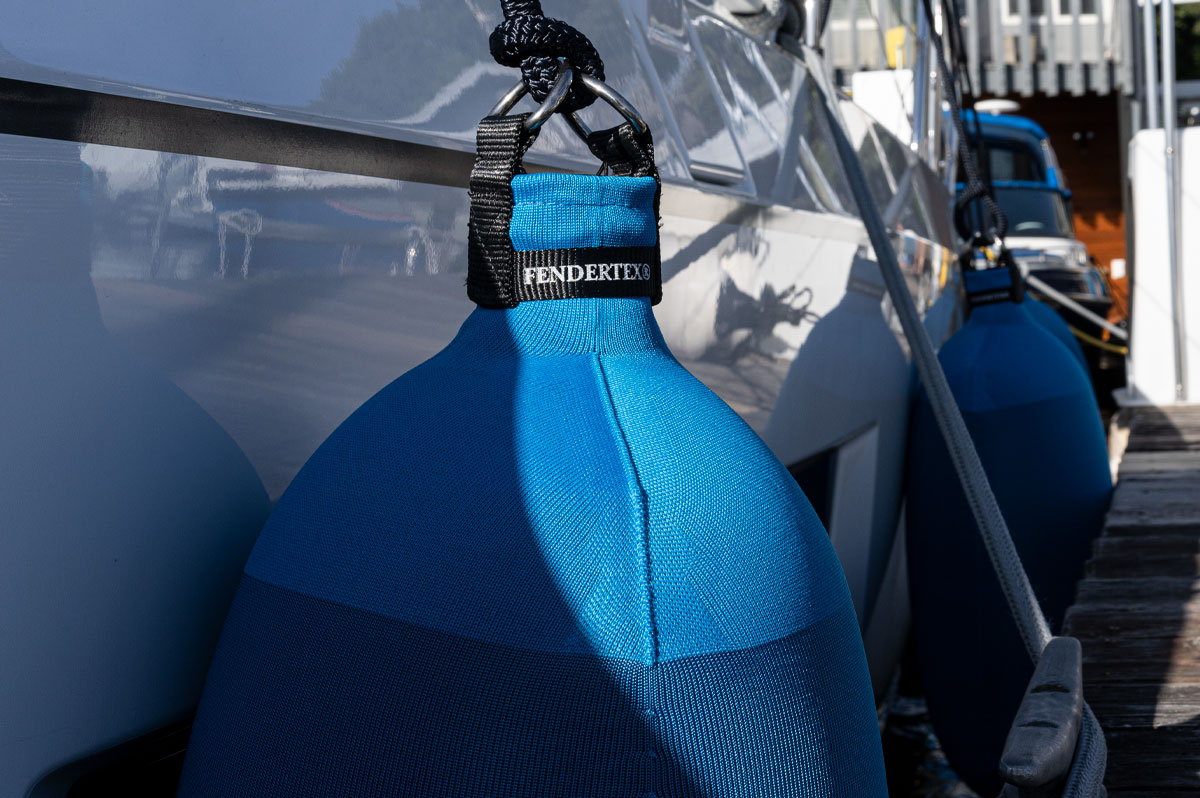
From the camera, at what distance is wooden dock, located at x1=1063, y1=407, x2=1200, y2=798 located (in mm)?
1871

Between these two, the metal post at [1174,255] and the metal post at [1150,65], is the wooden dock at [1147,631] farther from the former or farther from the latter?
the metal post at [1150,65]

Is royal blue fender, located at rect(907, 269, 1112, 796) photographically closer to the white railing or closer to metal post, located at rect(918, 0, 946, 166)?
metal post, located at rect(918, 0, 946, 166)

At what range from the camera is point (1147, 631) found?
7.96ft

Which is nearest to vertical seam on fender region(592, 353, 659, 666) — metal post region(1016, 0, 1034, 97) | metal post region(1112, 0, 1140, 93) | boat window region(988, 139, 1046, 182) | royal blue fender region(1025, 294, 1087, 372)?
royal blue fender region(1025, 294, 1087, 372)

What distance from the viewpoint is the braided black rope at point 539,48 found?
3.26ft

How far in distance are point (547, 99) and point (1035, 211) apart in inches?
371

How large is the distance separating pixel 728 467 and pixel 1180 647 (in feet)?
5.89

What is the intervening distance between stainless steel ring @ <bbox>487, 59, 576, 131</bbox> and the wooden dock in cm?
129

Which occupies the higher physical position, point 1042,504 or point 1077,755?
point 1077,755

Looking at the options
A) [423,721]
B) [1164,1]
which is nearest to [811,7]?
[423,721]

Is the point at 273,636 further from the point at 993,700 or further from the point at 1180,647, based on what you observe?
the point at 993,700

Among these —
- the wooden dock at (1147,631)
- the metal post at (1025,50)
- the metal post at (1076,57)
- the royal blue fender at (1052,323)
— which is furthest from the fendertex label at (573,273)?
the metal post at (1076,57)

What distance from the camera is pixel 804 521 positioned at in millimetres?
920

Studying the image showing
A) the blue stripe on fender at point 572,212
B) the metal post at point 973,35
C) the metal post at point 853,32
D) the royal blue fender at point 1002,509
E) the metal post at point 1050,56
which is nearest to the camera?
the blue stripe on fender at point 572,212
